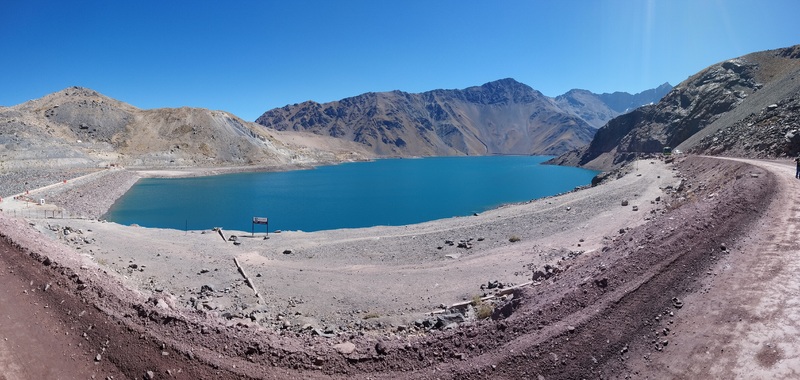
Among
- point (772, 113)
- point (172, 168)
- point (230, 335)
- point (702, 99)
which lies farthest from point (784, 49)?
point (172, 168)

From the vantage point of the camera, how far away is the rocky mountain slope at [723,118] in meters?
43.9

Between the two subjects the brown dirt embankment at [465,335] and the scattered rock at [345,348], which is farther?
the scattered rock at [345,348]

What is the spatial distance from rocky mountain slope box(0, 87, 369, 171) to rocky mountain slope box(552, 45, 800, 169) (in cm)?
10981

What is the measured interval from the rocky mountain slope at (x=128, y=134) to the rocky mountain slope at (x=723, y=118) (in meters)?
110

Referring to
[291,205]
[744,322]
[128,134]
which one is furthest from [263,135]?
[744,322]

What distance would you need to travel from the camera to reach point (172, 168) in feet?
379

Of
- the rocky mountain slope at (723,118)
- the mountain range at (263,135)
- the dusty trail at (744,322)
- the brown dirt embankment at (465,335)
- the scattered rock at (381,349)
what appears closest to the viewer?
the dusty trail at (744,322)

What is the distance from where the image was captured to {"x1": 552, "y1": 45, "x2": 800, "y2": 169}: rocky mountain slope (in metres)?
43.9

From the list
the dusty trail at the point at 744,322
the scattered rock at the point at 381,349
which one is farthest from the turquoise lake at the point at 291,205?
the dusty trail at the point at 744,322

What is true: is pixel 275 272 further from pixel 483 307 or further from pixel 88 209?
pixel 88 209

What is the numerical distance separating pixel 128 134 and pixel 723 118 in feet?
495

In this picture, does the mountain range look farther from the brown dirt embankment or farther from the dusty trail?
the brown dirt embankment

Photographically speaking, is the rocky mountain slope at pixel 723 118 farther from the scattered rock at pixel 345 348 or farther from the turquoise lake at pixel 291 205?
the scattered rock at pixel 345 348

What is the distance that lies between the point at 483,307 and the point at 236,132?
6080 inches
